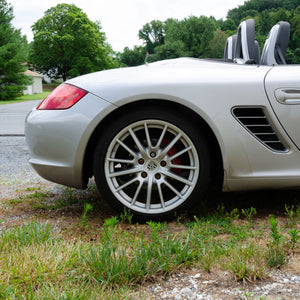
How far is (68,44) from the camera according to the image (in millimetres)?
56906

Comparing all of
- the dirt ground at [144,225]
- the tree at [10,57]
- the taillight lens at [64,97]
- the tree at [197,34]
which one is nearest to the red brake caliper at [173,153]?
the dirt ground at [144,225]

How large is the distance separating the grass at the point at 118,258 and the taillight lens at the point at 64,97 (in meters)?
0.91

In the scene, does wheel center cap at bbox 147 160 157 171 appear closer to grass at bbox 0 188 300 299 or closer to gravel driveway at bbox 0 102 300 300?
grass at bbox 0 188 300 299

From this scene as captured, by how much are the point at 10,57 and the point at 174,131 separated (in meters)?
35.2

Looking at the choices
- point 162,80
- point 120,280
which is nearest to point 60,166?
point 162,80

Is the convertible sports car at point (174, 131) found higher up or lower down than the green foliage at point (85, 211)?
higher up

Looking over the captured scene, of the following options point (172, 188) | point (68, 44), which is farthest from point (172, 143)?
point (68, 44)

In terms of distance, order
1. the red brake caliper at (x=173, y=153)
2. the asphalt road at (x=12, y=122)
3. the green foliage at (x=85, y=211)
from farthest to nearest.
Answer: the asphalt road at (x=12, y=122)
the red brake caliper at (x=173, y=153)
the green foliage at (x=85, y=211)

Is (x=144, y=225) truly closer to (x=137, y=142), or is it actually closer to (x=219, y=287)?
(x=137, y=142)

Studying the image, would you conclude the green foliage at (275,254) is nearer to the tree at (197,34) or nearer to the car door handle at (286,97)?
the car door handle at (286,97)

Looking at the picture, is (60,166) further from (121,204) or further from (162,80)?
(162,80)

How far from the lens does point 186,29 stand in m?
77.4

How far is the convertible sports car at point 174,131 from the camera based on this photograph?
2980mm

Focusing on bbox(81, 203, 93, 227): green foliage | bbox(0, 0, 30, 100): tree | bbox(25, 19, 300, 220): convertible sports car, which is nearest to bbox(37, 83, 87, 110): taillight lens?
bbox(25, 19, 300, 220): convertible sports car
